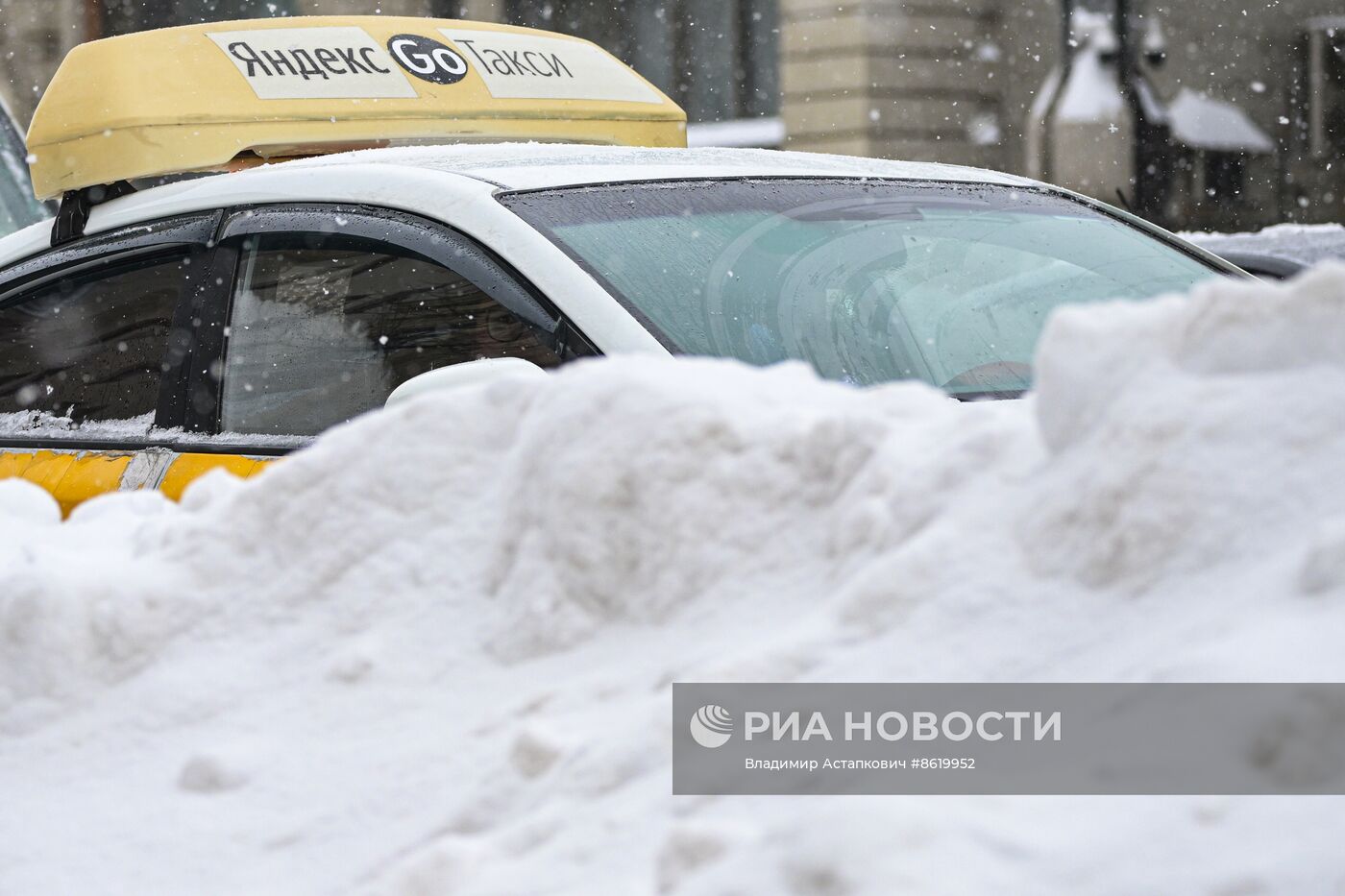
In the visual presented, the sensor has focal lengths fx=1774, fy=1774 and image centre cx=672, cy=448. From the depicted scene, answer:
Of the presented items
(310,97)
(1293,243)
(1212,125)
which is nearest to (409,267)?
(310,97)

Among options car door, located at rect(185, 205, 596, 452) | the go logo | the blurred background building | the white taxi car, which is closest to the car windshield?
the white taxi car

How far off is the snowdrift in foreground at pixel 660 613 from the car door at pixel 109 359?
1.32 meters

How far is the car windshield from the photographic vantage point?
2986 millimetres

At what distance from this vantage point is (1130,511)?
142 centimetres

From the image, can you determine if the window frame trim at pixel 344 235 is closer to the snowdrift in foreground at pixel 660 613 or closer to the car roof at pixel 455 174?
the car roof at pixel 455 174

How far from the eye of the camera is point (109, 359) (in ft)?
12.4

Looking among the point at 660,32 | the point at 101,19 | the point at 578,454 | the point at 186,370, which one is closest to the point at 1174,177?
the point at 660,32

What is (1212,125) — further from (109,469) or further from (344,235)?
(109,469)

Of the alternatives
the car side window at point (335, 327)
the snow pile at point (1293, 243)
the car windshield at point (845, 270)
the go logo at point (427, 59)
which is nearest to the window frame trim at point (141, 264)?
the car side window at point (335, 327)

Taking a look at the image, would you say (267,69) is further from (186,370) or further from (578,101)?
(186,370)

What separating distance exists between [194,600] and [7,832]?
0.31m

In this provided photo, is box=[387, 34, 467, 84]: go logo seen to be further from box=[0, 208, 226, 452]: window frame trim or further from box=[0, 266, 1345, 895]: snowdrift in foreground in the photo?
box=[0, 266, 1345, 895]: snowdrift in foreground

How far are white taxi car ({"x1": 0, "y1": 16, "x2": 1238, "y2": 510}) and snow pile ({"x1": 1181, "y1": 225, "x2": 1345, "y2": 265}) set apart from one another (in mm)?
2728

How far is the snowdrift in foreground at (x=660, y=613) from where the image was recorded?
50.3 inches
